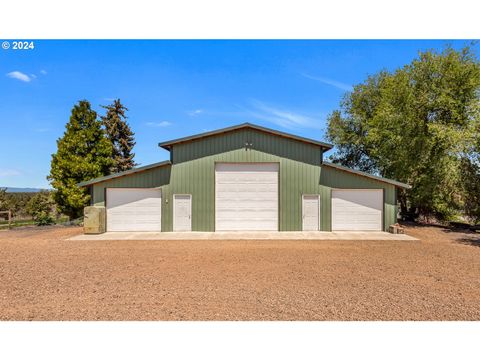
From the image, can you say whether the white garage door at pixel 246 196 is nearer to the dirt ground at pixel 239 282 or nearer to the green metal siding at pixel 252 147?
the green metal siding at pixel 252 147

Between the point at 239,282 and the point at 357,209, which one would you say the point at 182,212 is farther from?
the point at 357,209

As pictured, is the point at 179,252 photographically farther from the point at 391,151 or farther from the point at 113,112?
the point at 113,112

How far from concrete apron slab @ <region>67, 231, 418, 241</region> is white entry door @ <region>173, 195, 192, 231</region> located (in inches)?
18.6

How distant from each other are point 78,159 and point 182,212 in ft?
40.4

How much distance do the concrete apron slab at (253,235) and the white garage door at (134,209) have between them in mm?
528

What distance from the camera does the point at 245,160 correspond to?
14.0 m

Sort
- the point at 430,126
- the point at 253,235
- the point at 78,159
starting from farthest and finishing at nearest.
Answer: the point at 78,159 → the point at 430,126 → the point at 253,235

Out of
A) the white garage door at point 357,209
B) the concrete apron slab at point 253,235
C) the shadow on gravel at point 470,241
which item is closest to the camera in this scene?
the shadow on gravel at point 470,241

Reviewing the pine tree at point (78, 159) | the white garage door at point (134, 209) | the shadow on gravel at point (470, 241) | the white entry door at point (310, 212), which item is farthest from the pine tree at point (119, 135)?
the shadow on gravel at point (470, 241)

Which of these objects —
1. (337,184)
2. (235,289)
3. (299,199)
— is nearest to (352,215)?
(337,184)

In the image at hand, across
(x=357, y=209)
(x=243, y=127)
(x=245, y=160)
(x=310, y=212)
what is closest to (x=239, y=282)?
(x=245, y=160)

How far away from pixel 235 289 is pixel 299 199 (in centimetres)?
921

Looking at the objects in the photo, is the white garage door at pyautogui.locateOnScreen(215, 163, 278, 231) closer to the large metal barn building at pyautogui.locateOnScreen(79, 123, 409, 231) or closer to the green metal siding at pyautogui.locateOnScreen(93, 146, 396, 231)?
the large metal barn building at pyautogui.locateOnScreen(79, 123, 409, 231)

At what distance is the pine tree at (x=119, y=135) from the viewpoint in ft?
86.3
